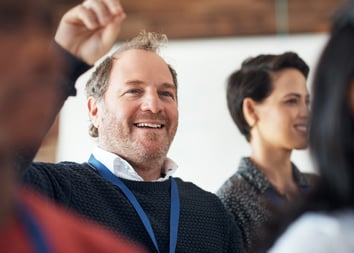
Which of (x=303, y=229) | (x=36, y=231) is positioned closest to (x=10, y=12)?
(x=36, y=231)

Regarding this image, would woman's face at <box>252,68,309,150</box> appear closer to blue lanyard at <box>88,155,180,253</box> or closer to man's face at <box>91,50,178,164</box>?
man's face at <box>91,50,178,164</box>

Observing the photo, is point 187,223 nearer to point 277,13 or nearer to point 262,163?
point 262,163

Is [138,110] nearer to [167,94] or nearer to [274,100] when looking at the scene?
[167,94]

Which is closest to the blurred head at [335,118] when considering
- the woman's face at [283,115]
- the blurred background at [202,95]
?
the blurred background at [202,95]

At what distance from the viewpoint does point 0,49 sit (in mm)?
569

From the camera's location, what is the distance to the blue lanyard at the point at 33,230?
1.99ft

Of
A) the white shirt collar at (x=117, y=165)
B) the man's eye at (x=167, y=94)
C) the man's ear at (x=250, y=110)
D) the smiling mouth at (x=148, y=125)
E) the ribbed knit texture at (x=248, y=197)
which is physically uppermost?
the man's eye at (x=167, y=94)

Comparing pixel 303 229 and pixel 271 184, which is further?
pixel 271 184

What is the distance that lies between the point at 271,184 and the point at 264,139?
209mm

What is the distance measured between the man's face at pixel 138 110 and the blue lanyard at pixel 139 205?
0.11 metres

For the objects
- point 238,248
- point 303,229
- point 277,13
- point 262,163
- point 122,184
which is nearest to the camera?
point 303,229

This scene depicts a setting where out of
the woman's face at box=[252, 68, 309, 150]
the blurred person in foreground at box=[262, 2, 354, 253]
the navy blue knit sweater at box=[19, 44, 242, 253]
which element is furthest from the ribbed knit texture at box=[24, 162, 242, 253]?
the blurred person in foreground at box=[262, 2, 354, 253]

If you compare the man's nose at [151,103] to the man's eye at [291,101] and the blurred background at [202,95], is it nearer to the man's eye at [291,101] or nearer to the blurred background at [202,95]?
the blurred background at [202,95]

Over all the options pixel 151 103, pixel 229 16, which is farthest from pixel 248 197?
pixel 229 16
